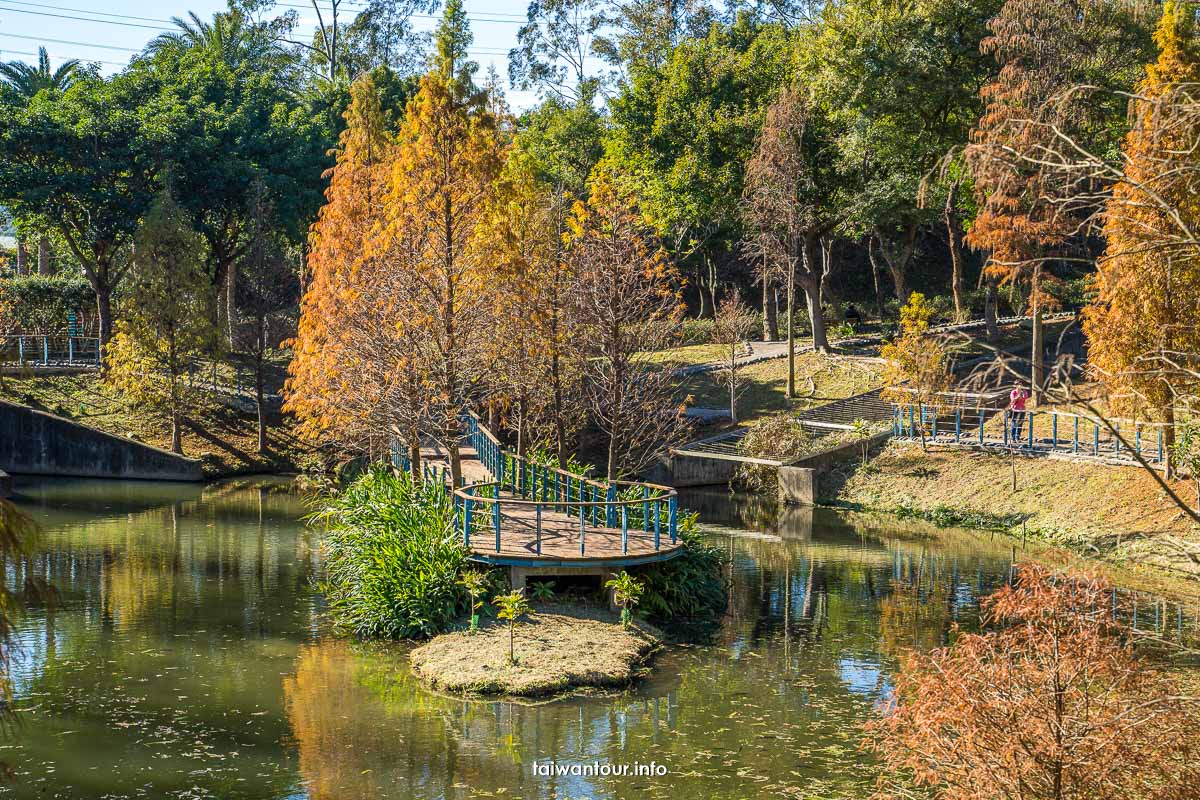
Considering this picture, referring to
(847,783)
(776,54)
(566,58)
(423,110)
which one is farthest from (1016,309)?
(847,783)

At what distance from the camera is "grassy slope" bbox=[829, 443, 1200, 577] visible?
2539cm

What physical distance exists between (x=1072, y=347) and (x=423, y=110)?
105 feet

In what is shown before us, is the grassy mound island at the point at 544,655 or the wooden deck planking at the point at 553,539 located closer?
the grassy mound island at the point at 544,655

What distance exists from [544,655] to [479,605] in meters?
1.83

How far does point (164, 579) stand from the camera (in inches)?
893

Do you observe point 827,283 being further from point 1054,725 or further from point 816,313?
point 1054,725

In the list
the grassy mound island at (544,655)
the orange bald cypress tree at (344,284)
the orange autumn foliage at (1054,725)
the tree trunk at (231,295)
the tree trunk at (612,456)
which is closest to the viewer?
the orange autumn foliage at (1054,725)

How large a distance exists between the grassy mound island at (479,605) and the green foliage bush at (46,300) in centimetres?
3269

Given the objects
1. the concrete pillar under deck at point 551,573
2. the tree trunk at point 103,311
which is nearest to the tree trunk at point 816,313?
the tree trunk at point 103,311

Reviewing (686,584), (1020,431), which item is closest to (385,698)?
(686,584)

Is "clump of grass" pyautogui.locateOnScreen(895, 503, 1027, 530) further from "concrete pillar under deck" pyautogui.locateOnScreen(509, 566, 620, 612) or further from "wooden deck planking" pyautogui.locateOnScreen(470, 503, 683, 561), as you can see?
"concrete pillar under deck" pyautogui.locateOnScreen(509, 566, 620, 612)

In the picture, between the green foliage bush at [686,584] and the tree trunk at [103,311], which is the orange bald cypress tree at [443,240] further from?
the tree trunk at [103,311]

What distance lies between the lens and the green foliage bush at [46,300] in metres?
48.2

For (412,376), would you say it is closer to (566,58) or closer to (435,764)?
(435,764)
